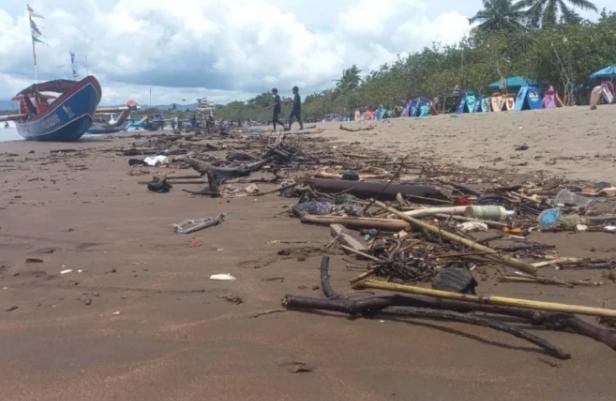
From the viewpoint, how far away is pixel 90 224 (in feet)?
20.0

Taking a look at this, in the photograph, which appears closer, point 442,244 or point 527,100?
point 442,244

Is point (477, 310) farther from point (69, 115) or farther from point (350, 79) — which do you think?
point (350, 79)

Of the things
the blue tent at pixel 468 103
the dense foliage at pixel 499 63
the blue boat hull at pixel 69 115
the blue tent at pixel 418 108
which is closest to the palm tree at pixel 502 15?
the dense foliage at pixel 499 63

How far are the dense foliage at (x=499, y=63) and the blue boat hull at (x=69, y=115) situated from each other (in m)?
22.2

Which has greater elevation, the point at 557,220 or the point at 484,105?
the point at 484,105

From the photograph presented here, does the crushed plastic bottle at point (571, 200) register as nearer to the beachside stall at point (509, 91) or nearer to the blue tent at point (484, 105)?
the beachside stall at point (509, 91)

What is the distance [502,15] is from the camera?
190 feet

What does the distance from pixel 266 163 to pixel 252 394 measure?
28.5 ft

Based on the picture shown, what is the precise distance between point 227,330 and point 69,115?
26.6m

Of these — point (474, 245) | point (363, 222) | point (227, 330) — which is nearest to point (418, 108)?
point (363, 222)

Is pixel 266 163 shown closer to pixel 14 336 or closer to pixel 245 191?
pixel 245 191

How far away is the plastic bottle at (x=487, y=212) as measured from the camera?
5539mm

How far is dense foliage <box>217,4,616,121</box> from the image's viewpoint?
1292 inches

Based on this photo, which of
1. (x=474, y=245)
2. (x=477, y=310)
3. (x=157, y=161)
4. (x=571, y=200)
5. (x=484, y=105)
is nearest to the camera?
(x=477, y=310)
